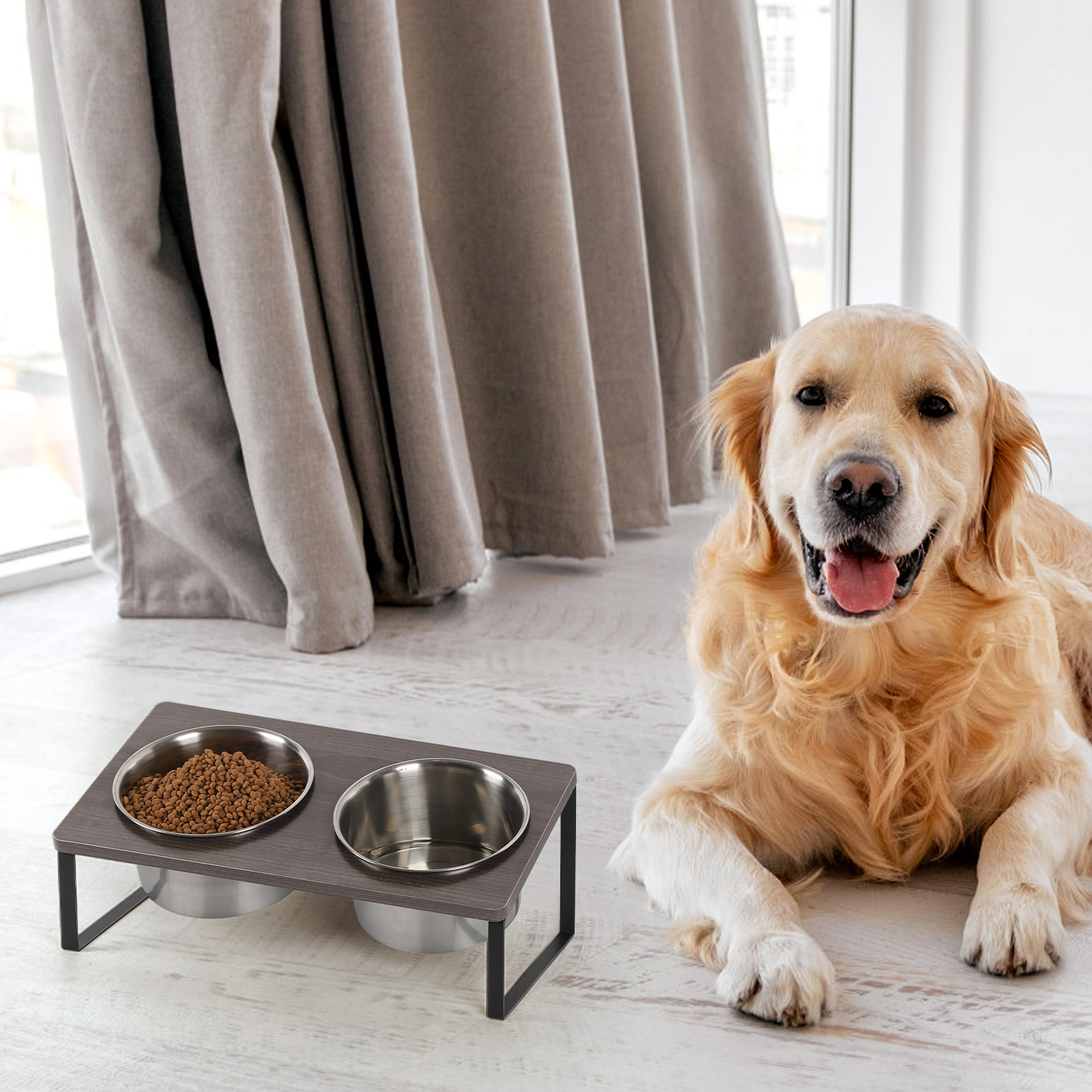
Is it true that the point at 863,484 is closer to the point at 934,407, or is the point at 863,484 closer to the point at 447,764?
the point at 934,407

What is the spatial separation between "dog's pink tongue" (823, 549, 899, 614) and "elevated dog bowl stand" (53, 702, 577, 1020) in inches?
13.6

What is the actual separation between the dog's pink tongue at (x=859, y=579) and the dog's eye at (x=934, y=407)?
0.16 m

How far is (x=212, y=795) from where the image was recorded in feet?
4.57

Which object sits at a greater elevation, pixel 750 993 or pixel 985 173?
pixel 985 173

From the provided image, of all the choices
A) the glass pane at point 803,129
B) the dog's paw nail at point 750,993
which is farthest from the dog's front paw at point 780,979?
the glass pane at point 803,129

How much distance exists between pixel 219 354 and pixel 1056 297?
8.98 ft

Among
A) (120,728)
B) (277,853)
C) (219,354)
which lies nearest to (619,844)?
(277,853)

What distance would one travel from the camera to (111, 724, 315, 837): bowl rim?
52.6 inches

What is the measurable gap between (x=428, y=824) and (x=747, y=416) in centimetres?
60

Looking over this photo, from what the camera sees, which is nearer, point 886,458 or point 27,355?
point 886,458

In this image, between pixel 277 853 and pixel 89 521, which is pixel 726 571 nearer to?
pixel 277 853

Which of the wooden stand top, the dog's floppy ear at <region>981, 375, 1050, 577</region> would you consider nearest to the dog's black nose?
the dog's floppy ear at <region>981, 375, 1050, 577</region>

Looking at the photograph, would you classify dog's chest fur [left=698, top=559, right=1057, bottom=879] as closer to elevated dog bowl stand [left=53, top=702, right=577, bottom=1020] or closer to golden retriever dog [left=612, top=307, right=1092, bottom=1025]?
golden retriever dog [left=612, top=307, right=1092, bottom=1025]

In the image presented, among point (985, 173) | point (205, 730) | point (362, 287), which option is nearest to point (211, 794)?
point (205, 730)
